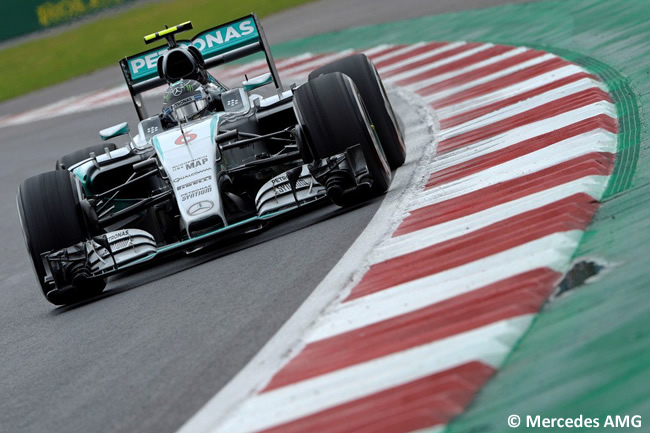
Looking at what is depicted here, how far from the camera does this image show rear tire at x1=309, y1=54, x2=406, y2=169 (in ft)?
26.8

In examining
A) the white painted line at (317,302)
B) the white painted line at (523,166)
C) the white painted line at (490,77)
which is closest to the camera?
the white painted line at (317,302)

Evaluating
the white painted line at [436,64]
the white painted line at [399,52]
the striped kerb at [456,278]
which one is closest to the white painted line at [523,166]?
the striped kerb at [456,278]

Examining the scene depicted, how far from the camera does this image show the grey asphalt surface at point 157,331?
4773 mm

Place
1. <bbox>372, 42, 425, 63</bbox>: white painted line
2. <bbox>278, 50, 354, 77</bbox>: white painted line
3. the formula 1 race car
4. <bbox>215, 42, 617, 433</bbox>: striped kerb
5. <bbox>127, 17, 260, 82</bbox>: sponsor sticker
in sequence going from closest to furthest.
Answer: <bbox>215, 42, 617, 433</bbox>: striped kerb
the formula 1 race car
<bbox>127, 17, 260, 82</bbox>: sponsor sticker
<bbox>372, 42, 425, 63</bbox>: white painted line
<bbox>278, 50, 354, 77</bbox>: white painted line

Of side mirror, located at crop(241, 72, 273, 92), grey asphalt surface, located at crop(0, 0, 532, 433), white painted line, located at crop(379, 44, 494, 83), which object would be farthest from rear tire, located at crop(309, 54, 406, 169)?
white painted line, located at crop(379, 44, 494, 83)

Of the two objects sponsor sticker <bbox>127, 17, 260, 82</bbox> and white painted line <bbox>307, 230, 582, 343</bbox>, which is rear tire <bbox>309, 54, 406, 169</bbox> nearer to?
sponsor sticker <bbox>127, 17, 260, 82</bbox>

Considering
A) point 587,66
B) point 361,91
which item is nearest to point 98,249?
point 361,91

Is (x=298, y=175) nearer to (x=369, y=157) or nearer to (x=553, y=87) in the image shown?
(x=369, y=157)

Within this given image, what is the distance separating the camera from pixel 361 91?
8.30m

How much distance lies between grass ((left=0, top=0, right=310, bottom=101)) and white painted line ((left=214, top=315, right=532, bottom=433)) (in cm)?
2000

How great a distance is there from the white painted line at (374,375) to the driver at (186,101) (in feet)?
14.7

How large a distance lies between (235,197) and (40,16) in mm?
23336

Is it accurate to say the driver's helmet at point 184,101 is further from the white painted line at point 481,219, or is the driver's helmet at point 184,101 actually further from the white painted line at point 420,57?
the white painted line at point 420,57

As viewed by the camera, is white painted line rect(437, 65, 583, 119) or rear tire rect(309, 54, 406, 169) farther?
white painted line rect(437, 65, 583, 119)
